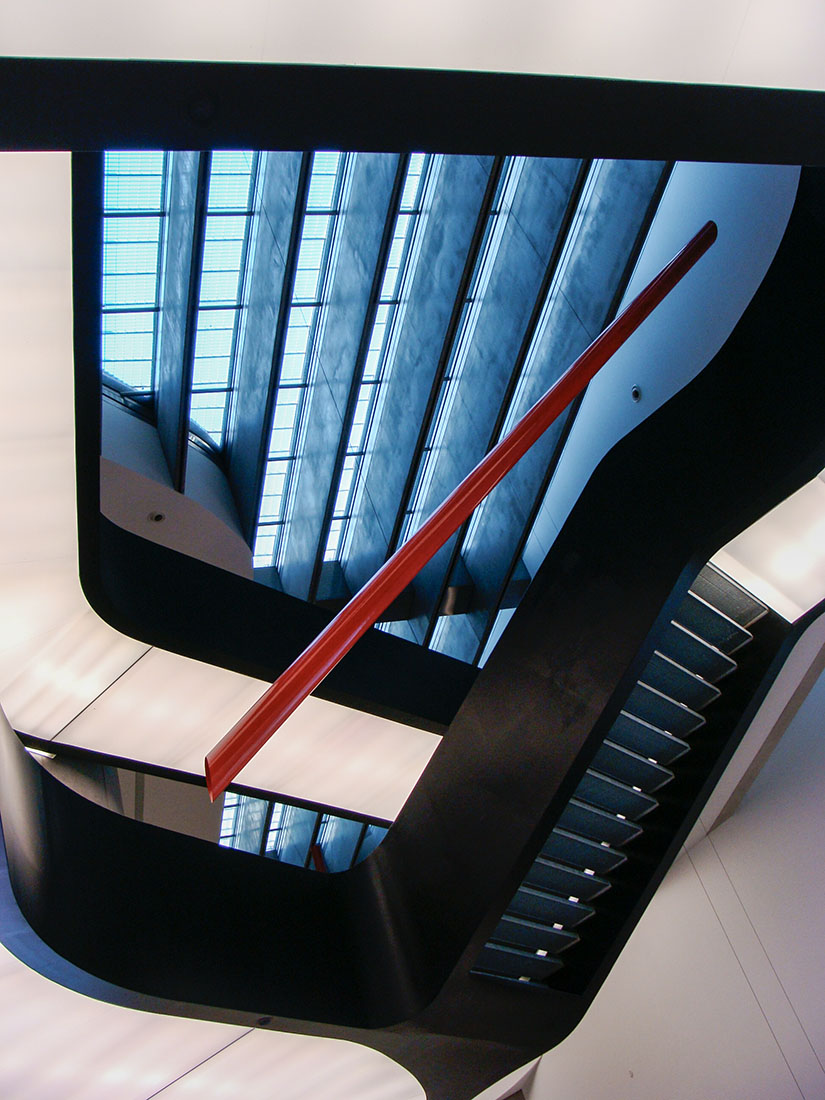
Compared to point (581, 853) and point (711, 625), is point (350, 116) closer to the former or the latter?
point (711, 625)

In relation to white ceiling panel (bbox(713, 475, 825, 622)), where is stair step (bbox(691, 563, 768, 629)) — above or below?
below

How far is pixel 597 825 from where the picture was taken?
28.4ft

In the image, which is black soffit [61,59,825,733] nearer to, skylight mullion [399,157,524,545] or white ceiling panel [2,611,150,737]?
white ceiling panel [2,611,150,737]

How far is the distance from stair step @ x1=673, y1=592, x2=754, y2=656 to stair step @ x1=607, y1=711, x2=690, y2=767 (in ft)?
2.98

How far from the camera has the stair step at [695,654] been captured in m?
8.26

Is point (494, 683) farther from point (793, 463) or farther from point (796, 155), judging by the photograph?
point (796, 155)

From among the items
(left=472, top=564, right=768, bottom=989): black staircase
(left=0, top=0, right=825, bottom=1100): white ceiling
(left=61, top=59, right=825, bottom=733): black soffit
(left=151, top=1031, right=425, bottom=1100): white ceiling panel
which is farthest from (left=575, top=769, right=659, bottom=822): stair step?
(left=61, top=59, right=825, bottom=733): black soffit

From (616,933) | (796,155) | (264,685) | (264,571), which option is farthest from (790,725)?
(264,571)

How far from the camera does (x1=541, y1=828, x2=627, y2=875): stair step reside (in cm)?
837

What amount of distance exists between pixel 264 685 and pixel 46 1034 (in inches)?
134

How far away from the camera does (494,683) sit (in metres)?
8.50

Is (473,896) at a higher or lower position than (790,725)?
lower

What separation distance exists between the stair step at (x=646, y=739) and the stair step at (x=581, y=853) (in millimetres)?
892

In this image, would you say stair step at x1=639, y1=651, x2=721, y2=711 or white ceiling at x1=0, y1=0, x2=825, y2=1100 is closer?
white ceiling at x1=0, y1=0, x2=825, y2=1100
